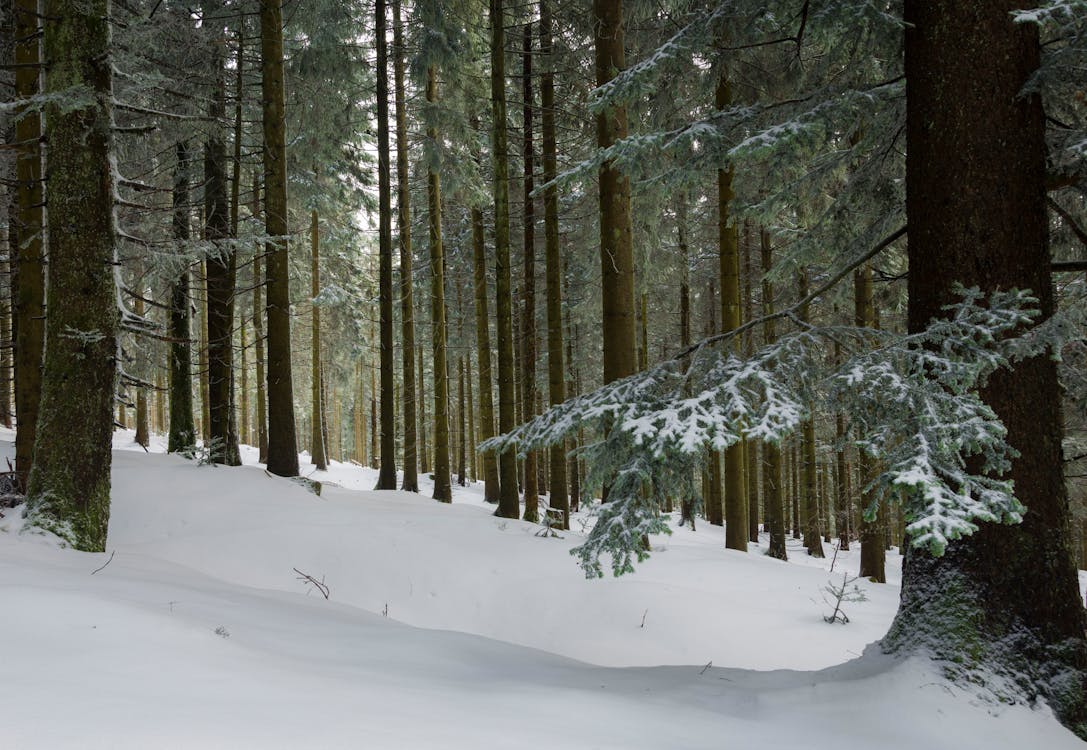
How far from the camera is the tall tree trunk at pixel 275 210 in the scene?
1006 centimetres

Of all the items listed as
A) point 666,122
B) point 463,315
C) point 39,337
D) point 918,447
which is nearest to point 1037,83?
point 918,447

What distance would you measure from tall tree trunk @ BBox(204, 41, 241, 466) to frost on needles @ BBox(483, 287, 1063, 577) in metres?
8.24

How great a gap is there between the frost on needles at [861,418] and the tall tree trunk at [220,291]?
8243mm

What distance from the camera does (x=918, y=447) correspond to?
2836 mm

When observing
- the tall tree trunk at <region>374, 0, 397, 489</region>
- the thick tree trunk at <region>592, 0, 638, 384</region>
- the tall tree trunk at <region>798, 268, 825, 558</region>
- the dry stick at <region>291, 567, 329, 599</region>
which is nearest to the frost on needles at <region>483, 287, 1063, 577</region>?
the thick tree trunk at <region>592, 0, 638, 384</region>

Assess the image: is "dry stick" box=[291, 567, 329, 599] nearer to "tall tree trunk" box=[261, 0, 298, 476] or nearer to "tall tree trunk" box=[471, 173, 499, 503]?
"tall tree trunk" box=[261, 0, 298, 476]

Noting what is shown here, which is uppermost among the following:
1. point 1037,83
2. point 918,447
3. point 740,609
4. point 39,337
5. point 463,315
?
point 463,315

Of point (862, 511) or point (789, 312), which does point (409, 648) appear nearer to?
point (789, 312)

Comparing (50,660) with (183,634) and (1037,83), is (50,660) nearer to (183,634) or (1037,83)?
(183,634)

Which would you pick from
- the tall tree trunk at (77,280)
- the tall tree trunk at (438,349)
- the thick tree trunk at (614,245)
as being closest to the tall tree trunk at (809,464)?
the thick tree trunk at (614,245)

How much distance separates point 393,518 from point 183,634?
233 inches

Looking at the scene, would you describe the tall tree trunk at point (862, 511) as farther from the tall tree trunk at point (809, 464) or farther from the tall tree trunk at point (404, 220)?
the tall tree trunk at point (404, 220)

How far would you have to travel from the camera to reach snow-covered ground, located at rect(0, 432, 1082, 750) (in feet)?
8.30

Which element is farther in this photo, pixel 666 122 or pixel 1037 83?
pixel 666 122
